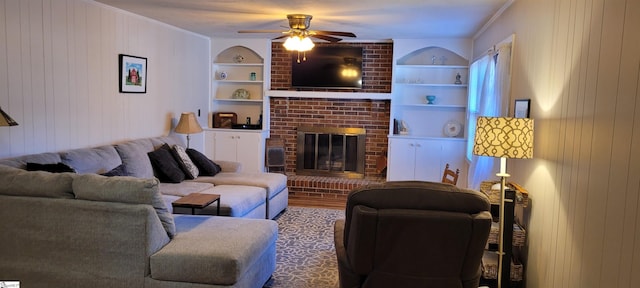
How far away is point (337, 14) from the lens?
16.3 ft

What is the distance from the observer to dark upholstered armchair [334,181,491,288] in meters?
2.41

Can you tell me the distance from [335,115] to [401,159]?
Answer: 1251 millimetres

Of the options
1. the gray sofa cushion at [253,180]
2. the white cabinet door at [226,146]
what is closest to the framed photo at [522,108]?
the gray sofa cushion at [253,180]

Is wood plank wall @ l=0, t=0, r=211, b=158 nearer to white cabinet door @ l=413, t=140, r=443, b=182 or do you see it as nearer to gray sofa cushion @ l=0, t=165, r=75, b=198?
gray sofa cushion @ l=0, t=165, r=75, b=198

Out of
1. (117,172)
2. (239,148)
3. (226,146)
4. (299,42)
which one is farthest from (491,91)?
(226,146)

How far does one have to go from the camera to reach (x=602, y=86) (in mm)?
2107

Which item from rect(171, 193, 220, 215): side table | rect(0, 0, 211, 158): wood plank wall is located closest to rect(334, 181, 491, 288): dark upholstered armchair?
rect(171, 193, 220, 215): side table

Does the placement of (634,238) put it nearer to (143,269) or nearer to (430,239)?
(430,239)

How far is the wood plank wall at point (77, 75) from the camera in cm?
385

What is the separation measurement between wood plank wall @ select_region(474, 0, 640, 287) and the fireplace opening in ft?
13.4

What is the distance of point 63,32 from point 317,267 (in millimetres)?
3121

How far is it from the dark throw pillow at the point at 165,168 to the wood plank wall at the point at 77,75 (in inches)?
18.6

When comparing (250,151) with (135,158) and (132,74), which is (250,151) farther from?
(135,158)

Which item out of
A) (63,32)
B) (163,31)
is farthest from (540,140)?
(163,31)
